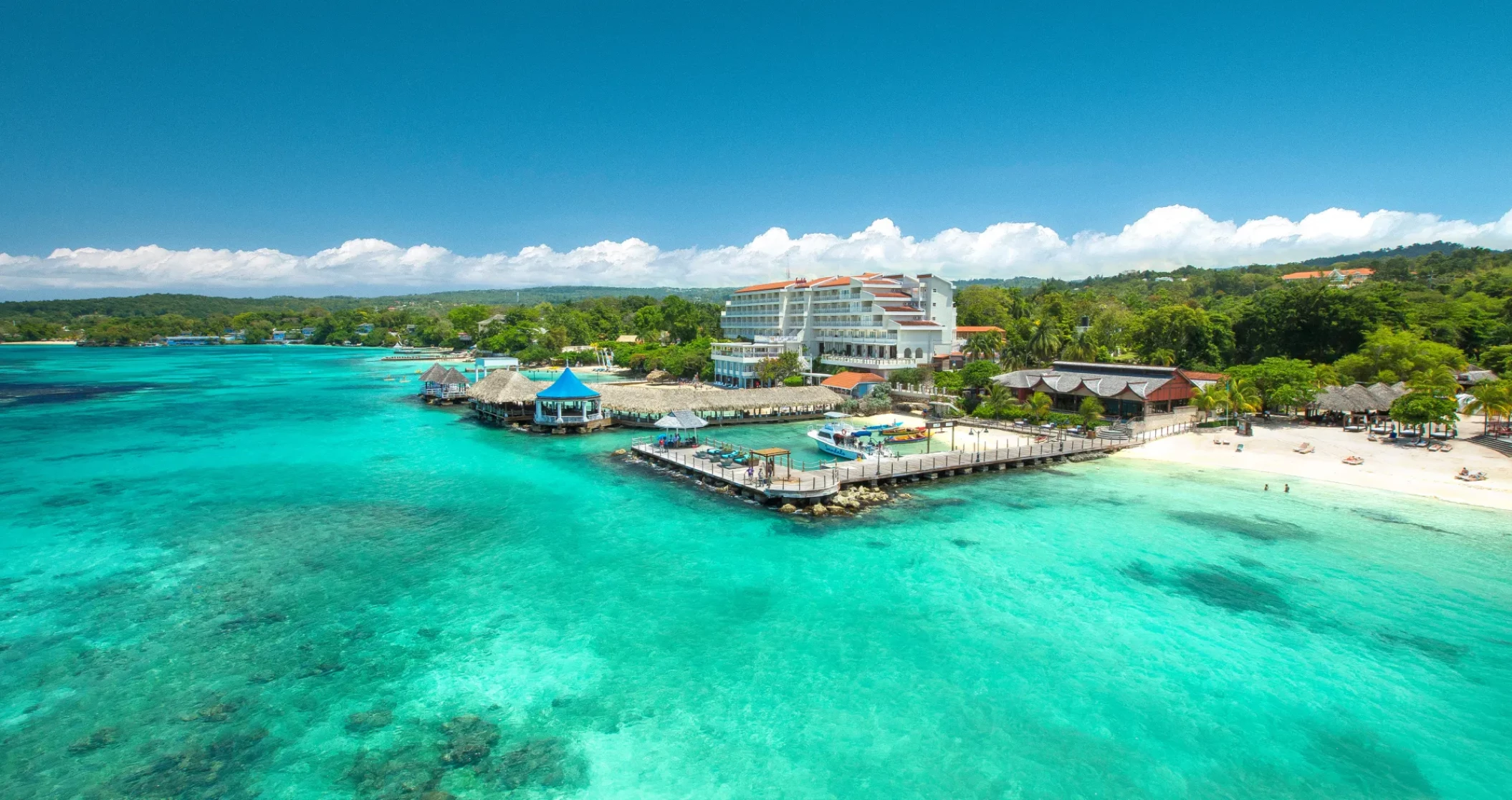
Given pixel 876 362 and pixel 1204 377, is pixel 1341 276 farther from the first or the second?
pixel 876 362

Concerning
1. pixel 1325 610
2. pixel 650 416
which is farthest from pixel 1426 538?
pixel 650 416

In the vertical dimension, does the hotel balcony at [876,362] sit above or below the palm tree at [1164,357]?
below

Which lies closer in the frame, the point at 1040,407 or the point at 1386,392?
the point at 1386,392

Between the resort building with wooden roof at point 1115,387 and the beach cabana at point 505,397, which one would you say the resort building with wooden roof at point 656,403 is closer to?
the beach cabana at point 505,397

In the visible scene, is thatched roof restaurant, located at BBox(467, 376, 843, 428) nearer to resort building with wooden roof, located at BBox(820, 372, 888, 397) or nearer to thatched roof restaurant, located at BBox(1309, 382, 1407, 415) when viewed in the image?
resort building with wooden roof, located at BBox(820, 372, 888, 397)

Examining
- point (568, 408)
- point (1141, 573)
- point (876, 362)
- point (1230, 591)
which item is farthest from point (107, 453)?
point (1230, 591)

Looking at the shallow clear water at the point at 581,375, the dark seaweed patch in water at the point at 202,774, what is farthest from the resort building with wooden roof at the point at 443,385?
the dark seaweed patch in water at the point at 202,774

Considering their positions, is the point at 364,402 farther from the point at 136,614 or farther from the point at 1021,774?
the point at 1021,774
